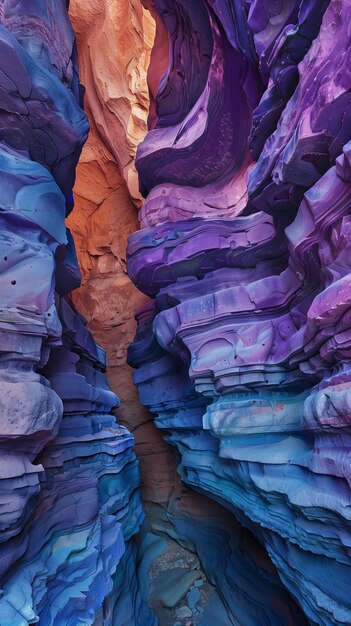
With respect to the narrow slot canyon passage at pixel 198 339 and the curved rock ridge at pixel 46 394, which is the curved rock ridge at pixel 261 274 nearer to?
the narrow slot canyon passage at pixel 198 339

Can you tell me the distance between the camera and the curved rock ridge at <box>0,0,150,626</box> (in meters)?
2.83

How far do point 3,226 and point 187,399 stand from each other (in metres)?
4.22

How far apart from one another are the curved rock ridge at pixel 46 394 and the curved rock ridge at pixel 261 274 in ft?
5.10

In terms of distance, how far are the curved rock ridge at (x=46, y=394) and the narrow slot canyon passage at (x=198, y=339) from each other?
20 millimetres

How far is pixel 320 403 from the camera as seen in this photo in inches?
114

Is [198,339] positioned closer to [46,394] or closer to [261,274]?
[261,274]

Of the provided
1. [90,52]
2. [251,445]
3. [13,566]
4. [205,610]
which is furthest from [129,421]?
[90,52]

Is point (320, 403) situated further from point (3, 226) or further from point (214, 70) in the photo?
point (214, 70)

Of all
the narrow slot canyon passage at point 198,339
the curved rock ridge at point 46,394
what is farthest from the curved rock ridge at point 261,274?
the curved rock ridge at point 46,394

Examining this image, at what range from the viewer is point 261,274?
5.05 m

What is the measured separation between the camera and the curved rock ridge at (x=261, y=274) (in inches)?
112

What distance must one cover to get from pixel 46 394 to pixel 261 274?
129 inches

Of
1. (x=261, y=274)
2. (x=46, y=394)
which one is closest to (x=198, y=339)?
(x=261, y=274)

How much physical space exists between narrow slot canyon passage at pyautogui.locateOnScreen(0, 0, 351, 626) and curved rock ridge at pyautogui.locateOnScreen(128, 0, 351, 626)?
0.08ft
